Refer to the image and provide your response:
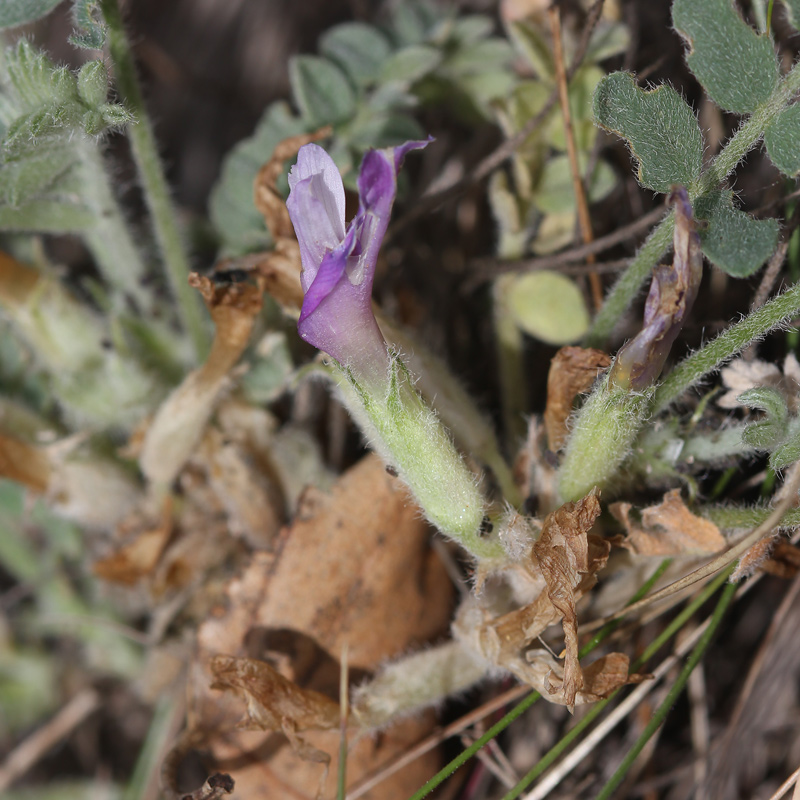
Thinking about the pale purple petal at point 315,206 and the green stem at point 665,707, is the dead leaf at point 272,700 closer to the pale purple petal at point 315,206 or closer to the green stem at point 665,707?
the green stem at point 665,707

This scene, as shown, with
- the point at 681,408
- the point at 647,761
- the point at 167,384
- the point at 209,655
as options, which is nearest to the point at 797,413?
the point at 681,408

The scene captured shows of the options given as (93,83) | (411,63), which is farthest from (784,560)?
(93,83)

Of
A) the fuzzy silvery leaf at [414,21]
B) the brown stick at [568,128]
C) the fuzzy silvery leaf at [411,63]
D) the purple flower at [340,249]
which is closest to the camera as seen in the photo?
the purple flower at [340,249]

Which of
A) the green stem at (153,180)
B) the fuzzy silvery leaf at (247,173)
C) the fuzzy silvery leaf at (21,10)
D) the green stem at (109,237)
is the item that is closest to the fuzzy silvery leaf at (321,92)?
the fuzzy silvery leaf at (247,173)

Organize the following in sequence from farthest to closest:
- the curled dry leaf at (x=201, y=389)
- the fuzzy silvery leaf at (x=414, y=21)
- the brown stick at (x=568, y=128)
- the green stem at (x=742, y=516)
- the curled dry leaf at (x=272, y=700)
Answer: the fuzzy silvery leaf at (x=414, y=21) → the brown stick at (x=568, y=128) → the curled dry leaf at (x=201, y=389) → the curled dry leaf at (x=272, y=700) → the green stem at (x=742, y=516)

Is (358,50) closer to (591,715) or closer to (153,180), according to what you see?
(153,180)

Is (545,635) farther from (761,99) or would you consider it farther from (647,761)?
(761,99)
